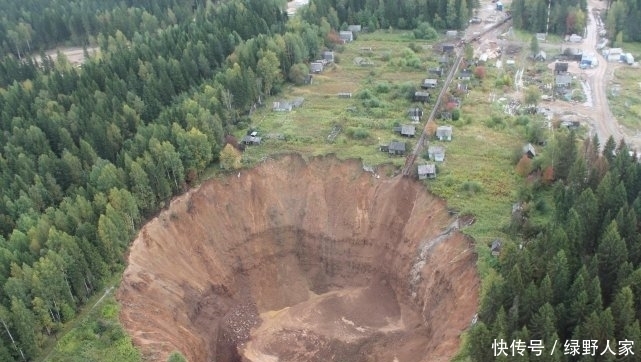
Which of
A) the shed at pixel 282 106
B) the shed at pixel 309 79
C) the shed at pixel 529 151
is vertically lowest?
the shed at pixel 529 151

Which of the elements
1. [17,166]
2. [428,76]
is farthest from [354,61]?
[17,166]

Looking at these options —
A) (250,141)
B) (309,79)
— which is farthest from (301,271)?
(309,79)

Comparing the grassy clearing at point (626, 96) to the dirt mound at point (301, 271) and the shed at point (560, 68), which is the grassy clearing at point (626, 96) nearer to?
the shed at point (560, 68)

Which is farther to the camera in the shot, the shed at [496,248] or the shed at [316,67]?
the shed at [316,67]

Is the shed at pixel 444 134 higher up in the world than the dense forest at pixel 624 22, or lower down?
lower down

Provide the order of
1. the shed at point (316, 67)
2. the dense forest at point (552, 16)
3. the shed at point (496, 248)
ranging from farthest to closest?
the dense forest at point (552, 16)
the shed at point (316, 67)
the shed at point (496, 248)

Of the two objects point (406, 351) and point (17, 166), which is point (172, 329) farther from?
point (17, 166)

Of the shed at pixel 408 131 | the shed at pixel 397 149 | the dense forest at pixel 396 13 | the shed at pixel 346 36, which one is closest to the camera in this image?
the shed at pixel 397 149

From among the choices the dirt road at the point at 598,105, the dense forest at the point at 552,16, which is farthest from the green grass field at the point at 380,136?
the dense forest at the point at 552,16
